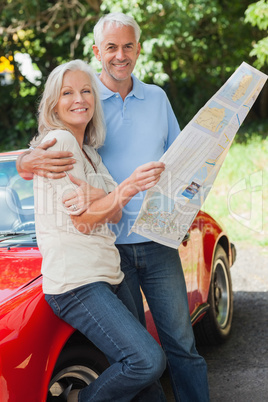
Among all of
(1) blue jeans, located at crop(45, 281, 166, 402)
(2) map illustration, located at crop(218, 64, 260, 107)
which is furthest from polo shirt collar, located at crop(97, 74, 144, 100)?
(1) blue jeans, located at crop(45, 281, 166, 402)

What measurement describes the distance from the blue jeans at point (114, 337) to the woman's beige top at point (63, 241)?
54mm

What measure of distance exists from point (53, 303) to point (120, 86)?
1.15 meters

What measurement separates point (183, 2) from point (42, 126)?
904cm

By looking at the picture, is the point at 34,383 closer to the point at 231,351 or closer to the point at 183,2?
the point at 231,351

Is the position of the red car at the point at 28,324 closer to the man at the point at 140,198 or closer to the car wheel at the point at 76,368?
the car wheel at the point at 76,368

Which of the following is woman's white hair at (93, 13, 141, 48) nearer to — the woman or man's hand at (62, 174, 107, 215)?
the woman

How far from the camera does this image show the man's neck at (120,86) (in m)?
2.92

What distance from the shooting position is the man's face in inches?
112

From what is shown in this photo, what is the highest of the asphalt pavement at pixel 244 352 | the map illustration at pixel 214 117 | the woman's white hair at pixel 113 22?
the woman's white hair at pixel 113 22

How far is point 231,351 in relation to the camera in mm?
4414

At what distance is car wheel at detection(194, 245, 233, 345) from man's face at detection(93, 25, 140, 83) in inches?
79.3

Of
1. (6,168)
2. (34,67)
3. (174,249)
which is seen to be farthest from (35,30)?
(174,249)

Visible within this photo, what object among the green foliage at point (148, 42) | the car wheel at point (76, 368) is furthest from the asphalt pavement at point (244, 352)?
the green foliage at point (148, 42)

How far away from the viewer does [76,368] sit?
2.62 meters
